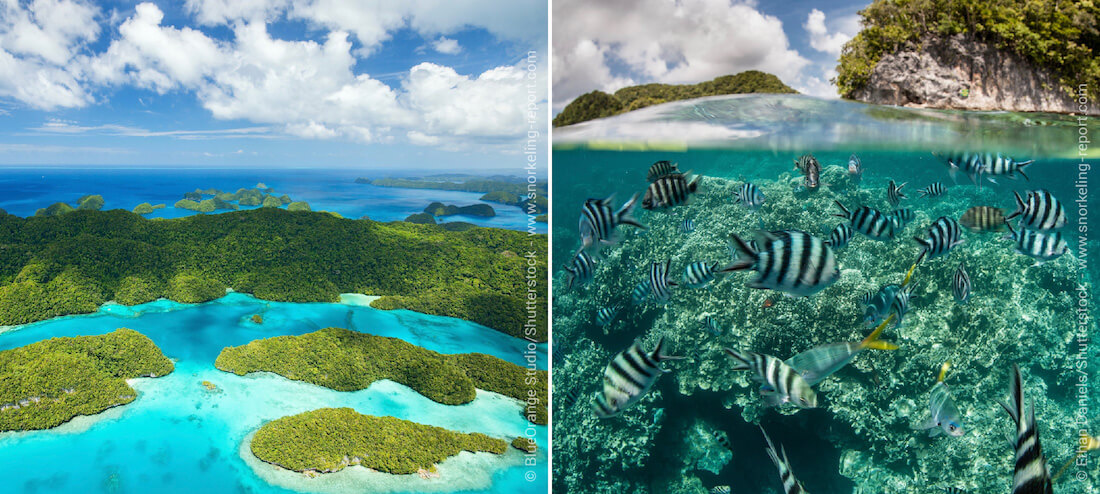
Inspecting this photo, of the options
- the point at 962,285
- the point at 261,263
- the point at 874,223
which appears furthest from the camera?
the point at 261,263

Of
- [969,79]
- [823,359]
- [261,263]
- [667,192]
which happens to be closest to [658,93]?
[969,79]

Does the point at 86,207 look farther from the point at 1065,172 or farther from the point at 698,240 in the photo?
the point at 1065,172

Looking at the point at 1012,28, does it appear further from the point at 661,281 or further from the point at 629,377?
the point at 629,377

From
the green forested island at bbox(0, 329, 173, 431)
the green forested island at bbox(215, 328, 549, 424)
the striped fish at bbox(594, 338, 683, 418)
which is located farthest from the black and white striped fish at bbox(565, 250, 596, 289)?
the green forested island at bbox(0, 329, 173, 431)

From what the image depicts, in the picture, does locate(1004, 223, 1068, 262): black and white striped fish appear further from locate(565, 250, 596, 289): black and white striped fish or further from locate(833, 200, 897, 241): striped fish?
locate(565, 250, 596, 289): black and white striped fish

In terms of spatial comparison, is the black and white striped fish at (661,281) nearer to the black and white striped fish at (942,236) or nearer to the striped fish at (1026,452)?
the black and white striped fish at (942,236)

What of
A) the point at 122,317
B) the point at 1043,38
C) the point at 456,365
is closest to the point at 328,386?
the point at 456,365
